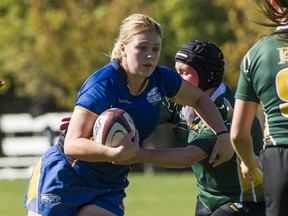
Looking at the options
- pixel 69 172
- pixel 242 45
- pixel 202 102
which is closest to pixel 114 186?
pixel 69 172

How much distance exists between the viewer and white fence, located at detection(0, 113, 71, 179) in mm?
28862

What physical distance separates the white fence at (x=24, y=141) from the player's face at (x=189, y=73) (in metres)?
21.5

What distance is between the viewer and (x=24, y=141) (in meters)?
30.1

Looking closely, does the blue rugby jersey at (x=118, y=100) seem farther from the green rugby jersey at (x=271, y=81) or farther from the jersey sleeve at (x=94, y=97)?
the green rugby jersey at (x=271, y=81)

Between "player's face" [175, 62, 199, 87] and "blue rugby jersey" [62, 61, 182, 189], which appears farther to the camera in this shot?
"player's face" [175, 62, 199, 87]

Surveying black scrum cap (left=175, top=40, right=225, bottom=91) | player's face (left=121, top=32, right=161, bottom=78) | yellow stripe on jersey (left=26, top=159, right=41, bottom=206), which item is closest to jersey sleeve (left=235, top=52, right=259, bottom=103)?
player's face (left=121, top=32, right=161, bottom=78)

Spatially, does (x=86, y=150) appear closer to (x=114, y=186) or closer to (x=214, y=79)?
(x=114, y=186)

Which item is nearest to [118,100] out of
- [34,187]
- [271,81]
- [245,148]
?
[34,187]

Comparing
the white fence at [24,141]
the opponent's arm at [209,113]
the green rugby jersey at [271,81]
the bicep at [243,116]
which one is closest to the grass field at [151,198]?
the white fence at [24,141]

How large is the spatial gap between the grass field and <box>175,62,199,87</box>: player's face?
6.81 m

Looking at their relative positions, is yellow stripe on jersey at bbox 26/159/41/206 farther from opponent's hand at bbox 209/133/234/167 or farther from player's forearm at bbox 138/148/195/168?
opponent's hand at bbox 209/133/234/167

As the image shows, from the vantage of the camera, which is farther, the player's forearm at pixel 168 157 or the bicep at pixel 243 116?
the player's forearm at pixel 168 157

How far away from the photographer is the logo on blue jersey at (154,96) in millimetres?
5927

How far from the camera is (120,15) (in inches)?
1100
